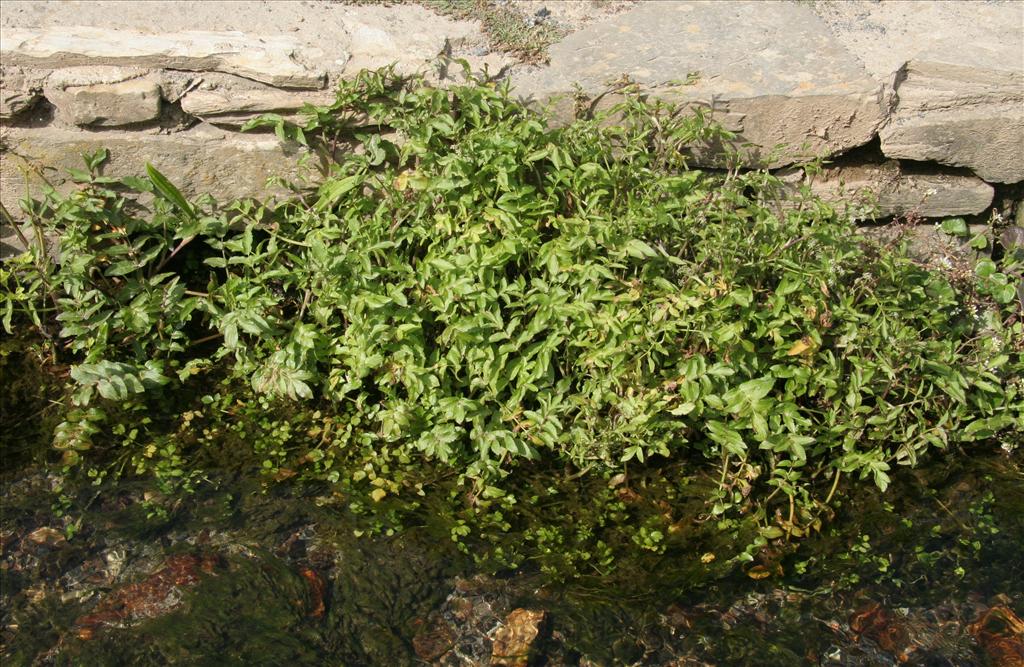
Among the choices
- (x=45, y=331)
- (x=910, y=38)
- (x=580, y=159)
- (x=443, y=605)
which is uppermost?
(x=910, y=38)

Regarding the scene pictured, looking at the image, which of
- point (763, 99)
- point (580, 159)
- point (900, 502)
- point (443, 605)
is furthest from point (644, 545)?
point (763, 99)

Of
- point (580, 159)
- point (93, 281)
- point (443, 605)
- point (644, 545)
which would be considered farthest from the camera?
point (93, 281)

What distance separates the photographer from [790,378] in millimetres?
3805

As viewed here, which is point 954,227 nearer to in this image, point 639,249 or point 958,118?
point 958,118

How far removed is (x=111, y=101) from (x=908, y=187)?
3.47 metres

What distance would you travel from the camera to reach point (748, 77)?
169 inches

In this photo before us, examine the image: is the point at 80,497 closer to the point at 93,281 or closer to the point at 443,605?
the point at 93,281

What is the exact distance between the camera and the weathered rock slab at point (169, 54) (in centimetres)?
418

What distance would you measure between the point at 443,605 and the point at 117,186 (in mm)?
2346

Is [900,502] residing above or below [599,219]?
below

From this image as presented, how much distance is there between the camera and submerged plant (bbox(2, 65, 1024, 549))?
3721 mm

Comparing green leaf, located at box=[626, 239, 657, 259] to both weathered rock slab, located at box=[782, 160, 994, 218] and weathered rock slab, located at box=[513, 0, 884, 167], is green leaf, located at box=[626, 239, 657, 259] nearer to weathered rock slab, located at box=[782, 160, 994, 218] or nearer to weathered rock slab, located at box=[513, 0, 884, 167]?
weathered rock slab, located at box=[513, 0, 884, 167]

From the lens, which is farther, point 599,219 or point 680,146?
point 680,146

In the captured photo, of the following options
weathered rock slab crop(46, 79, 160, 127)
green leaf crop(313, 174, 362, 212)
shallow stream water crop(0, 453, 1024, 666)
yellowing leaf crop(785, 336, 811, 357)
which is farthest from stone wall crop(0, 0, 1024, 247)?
shallow stream water crop(0, 453, 1024, 666)
